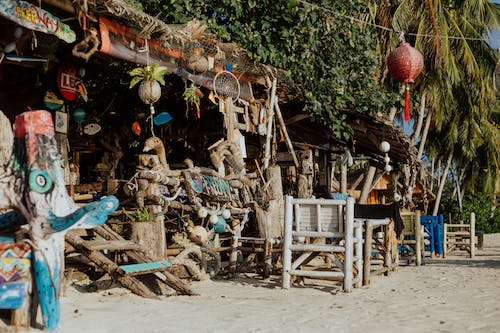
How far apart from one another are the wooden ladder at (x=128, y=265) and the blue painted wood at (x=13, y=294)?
1.67 m

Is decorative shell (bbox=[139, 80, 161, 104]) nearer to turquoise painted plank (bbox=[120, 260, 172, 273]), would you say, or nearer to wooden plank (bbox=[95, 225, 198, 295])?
wooden plank (bbox=[95, 225, 198, 295])

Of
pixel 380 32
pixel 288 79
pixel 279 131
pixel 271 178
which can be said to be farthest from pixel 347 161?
pixel 380 32

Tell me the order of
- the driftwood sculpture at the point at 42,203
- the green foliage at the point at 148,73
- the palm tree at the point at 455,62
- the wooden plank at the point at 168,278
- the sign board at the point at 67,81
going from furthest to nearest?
the palm tree at the point at 455,62, the sign board at the point at 67,81, the green foliage at the point at 148,73, the wooden plank at the point at 168,278, the driftwood sculpture at the point at 42,203

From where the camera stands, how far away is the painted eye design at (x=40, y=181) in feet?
13.3

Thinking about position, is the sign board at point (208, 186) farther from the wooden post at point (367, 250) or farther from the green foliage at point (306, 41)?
the green foliage at point (306, 41)

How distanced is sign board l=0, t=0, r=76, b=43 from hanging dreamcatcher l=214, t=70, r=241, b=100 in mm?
2889

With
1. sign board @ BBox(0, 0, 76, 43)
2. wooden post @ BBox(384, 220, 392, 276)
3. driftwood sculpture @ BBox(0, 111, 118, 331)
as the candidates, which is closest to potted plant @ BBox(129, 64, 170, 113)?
sign board @ BBox(0, 0, 76, 43)

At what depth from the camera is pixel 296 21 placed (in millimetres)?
10906

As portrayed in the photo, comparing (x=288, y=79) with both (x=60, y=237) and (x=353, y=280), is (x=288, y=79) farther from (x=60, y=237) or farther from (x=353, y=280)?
(x=60, y=237)

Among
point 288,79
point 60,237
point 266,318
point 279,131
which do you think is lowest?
point 266,318

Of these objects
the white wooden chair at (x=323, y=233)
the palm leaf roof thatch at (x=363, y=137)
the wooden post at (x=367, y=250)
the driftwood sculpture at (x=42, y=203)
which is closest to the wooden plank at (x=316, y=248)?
the white wooden chair at (x=323, y=233)

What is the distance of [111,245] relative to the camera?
593cm

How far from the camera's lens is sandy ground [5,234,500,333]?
479 cm

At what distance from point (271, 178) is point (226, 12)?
3.58 m
